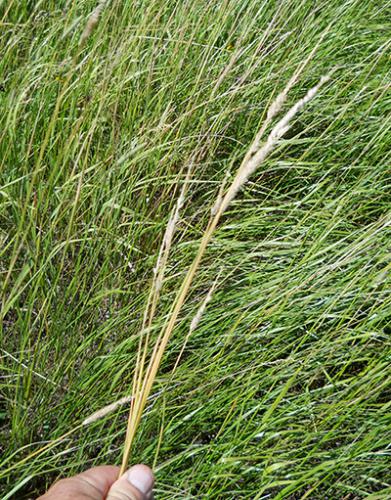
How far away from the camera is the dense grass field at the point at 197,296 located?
1.58 metres

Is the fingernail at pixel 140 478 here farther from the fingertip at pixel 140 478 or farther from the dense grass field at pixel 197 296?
the dense grass field at pixel 197 296

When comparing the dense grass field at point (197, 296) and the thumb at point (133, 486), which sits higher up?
the thumb at point (133, 486)

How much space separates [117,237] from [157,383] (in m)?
0.42

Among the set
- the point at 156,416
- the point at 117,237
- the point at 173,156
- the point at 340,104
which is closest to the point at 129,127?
the point at 173,156

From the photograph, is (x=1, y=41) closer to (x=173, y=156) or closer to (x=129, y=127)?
(x=129, y=127)

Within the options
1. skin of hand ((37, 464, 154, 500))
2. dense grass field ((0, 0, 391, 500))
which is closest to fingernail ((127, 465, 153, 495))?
skin of hand ((37, 464, 154, 500))

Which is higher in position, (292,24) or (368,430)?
(292,24)

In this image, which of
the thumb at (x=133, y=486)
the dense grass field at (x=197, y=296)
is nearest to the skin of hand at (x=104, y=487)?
the thumb at (x=133, y=486)

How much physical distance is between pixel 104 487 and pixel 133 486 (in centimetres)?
7

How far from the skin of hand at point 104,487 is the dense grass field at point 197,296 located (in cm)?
13

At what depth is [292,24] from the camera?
2719mm

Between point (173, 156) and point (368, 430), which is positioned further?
point (173, 156)

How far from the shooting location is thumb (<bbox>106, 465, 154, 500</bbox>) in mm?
1085

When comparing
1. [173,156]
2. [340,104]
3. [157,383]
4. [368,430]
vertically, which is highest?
[340,104]
